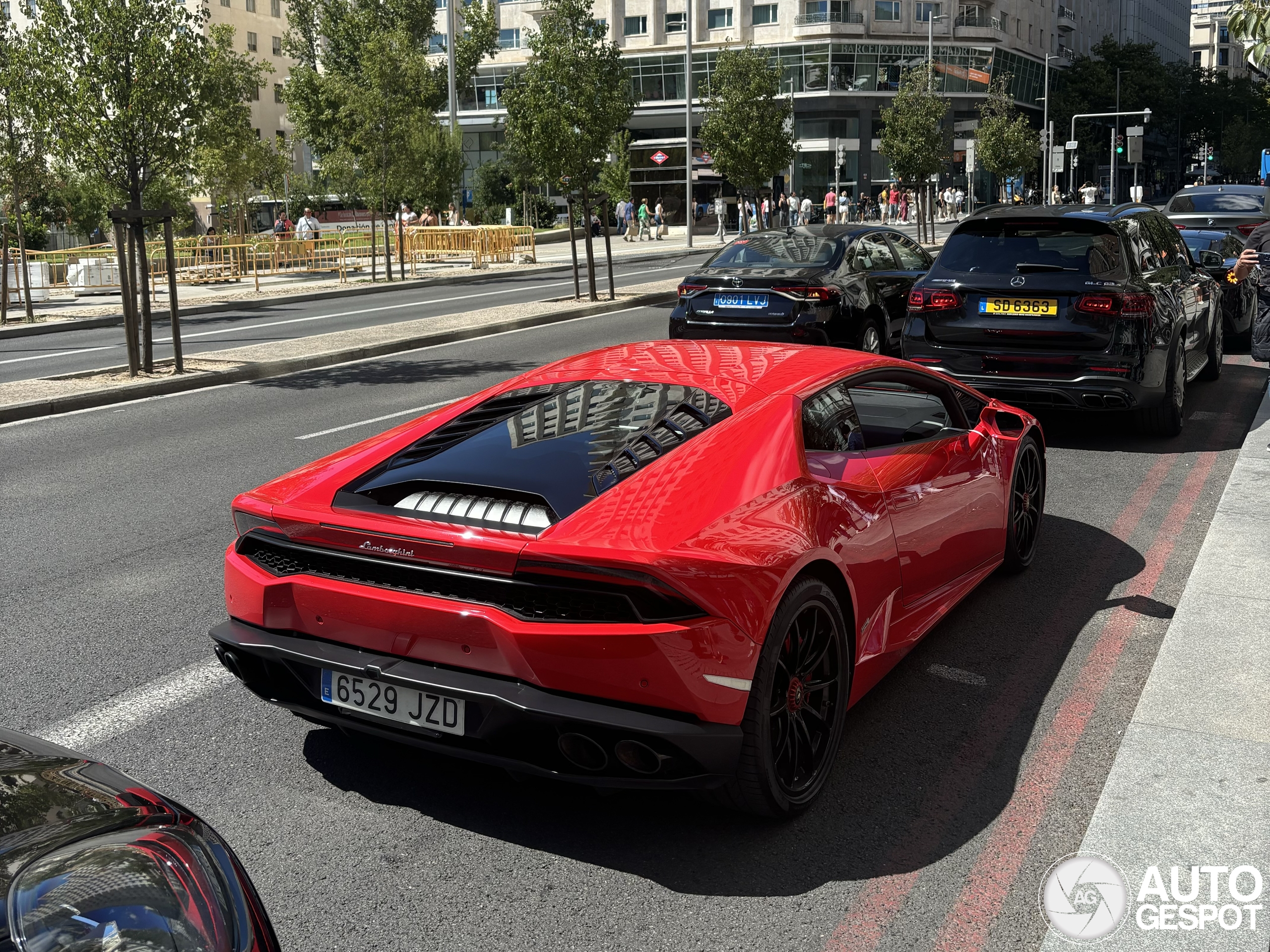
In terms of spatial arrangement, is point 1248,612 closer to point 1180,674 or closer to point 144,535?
point 1180,674

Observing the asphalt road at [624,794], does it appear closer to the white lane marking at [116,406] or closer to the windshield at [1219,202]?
the white lane marking at [116,406]

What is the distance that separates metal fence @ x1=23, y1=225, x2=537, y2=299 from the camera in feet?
103

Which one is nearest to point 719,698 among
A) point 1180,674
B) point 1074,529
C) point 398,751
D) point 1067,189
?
point 398,751

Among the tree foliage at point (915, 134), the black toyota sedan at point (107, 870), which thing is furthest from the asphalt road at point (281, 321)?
the black toyota sedan at point (107, 870)

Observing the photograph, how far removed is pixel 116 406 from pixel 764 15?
209ft

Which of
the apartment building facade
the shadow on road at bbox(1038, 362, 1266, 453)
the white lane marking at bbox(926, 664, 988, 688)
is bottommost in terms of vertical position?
the white lane marking at bbox(926, 664, 988, 688)

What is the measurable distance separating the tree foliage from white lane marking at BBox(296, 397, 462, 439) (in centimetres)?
3167

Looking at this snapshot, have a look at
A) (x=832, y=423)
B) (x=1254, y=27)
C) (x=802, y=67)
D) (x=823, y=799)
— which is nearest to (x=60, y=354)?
(x=1254, y=27)

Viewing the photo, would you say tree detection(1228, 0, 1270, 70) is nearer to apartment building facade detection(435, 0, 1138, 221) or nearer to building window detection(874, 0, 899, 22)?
apartment building facade detection(435, 0, 1138, 221)

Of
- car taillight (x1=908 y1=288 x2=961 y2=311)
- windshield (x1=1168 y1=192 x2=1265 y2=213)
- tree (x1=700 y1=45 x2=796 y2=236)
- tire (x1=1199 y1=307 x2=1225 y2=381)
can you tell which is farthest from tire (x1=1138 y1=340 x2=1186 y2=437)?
tree (x1=700 y1=45 x2=796 y2=236)

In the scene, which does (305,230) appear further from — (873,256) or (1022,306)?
(1022,306)

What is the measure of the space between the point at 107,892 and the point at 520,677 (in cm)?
153

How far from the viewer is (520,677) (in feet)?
11.4

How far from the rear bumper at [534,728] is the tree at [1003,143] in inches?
1943
